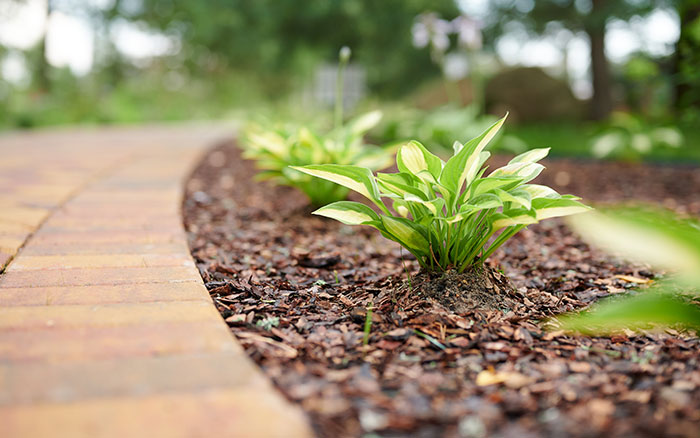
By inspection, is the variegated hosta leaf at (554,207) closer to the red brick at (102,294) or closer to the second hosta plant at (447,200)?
the second hosta plant at (447,200)

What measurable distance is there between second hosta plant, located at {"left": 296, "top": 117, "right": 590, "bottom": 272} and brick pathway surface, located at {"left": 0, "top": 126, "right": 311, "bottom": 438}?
0.48 meters

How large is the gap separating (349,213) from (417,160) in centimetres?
23

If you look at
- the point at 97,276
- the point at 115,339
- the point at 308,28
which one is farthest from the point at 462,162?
the point at 308,28

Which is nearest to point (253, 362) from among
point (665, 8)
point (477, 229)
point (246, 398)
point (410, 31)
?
point (246, 398)

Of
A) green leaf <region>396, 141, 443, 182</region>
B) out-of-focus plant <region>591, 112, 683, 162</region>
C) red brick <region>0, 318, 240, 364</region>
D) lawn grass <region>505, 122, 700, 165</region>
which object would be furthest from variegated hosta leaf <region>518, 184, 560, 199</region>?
lawn grass <region>505, 122, 700, 165</region>

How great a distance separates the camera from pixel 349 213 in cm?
157

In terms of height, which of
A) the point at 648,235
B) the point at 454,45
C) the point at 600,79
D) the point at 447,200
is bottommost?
the point at 447,200

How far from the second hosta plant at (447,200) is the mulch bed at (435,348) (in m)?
0.17

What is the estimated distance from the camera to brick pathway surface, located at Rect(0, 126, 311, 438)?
92 cm

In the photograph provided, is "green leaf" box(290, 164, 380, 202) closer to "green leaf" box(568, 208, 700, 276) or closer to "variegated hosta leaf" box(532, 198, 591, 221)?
"variegated hosta leaf" box(532, 198, 591, 221)

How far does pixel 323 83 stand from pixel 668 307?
11207 millimetres

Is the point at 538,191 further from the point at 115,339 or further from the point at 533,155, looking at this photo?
the point at 115,339

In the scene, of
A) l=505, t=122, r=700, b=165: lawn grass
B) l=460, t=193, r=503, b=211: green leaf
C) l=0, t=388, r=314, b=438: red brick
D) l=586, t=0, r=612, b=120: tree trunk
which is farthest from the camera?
l=586, t=0, r=612, b=120: tree trunk

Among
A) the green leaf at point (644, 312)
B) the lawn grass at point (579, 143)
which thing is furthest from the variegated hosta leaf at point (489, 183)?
the lawn grass at point (579, 143)
